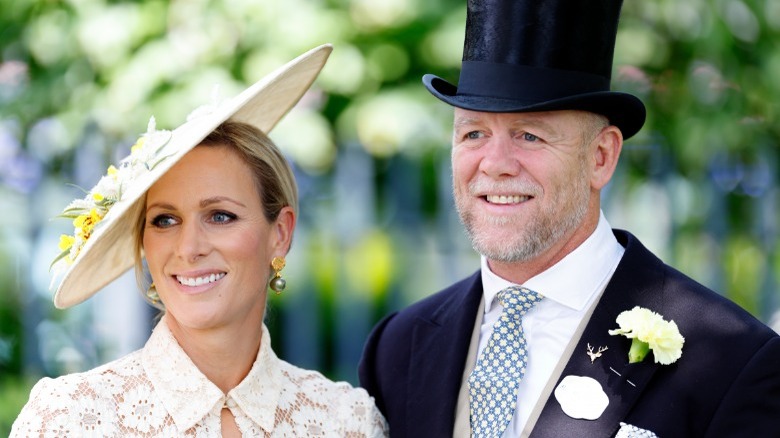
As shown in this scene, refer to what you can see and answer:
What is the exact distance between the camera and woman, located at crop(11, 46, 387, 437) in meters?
3.10

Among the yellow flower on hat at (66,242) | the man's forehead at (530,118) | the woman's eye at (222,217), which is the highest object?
the man's forehead at (530,118)

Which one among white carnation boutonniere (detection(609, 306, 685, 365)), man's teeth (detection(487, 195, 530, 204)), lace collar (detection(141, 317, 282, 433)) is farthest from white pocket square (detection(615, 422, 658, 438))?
lace collar (detection(141, 317, 282, 433))

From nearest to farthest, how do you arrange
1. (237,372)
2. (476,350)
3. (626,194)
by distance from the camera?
(237,372)
(476,350)
(626,194)

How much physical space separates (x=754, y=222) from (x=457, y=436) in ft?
9.98

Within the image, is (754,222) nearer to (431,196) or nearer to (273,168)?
(431,196)

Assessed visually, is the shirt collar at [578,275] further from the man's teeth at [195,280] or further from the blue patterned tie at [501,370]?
the man's teeth at [195,280]

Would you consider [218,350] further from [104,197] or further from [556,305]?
[556,305]

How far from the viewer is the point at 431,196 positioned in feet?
19.6

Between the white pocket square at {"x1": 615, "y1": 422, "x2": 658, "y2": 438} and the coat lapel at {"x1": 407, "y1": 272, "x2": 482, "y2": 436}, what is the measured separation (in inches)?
19.1

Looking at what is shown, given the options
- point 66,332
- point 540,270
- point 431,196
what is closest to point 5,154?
point 66,332

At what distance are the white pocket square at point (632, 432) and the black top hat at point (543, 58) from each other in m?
0.87

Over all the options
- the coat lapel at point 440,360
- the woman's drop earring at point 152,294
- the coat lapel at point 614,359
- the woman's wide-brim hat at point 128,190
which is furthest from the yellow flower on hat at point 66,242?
the coat lapel at point 614,359

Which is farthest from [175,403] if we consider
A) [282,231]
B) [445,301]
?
[445,301]

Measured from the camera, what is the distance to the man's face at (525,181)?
11.4 feet
